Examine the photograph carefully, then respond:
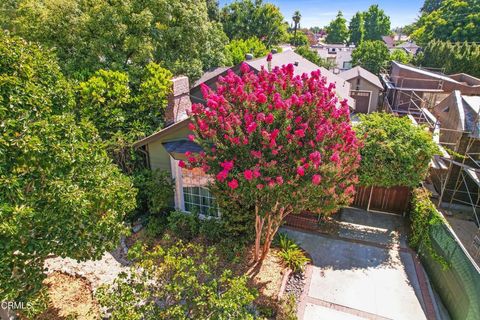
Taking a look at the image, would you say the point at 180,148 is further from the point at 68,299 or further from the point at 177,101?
the point at 68,299

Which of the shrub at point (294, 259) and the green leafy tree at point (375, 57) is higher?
the green leafy tree at point (375, 57)

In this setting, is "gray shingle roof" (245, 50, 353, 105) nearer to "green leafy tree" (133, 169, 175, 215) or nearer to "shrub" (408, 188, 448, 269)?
"shrub" (408, 188, 448, 269)

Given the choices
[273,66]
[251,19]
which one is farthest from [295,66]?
[251,19]

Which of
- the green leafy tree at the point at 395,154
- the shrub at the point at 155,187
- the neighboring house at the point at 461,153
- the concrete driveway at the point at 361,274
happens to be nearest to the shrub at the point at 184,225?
the shrub at the point at 155,187

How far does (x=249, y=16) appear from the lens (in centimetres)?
4541

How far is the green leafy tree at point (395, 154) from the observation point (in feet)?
37.5

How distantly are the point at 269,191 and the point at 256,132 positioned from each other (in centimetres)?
151

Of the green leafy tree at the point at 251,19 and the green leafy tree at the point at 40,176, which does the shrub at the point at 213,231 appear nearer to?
the green leafy tree at the point at 40,176

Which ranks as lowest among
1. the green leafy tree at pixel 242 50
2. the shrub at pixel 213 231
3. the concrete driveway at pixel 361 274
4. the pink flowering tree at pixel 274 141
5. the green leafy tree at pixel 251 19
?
the concrete driveway at pixel 361 274

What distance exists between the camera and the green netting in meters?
7.53

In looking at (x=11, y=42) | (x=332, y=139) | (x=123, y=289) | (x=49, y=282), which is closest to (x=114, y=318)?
(x=123, y=289)

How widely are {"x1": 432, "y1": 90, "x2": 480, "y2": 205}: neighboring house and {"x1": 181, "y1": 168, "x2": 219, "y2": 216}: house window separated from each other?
387 inches

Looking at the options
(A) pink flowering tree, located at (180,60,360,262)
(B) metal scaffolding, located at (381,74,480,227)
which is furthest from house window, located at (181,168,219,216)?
(B) metal scaffolding, located at (381,74,480,227)

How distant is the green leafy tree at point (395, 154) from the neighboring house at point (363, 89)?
20.0 m
